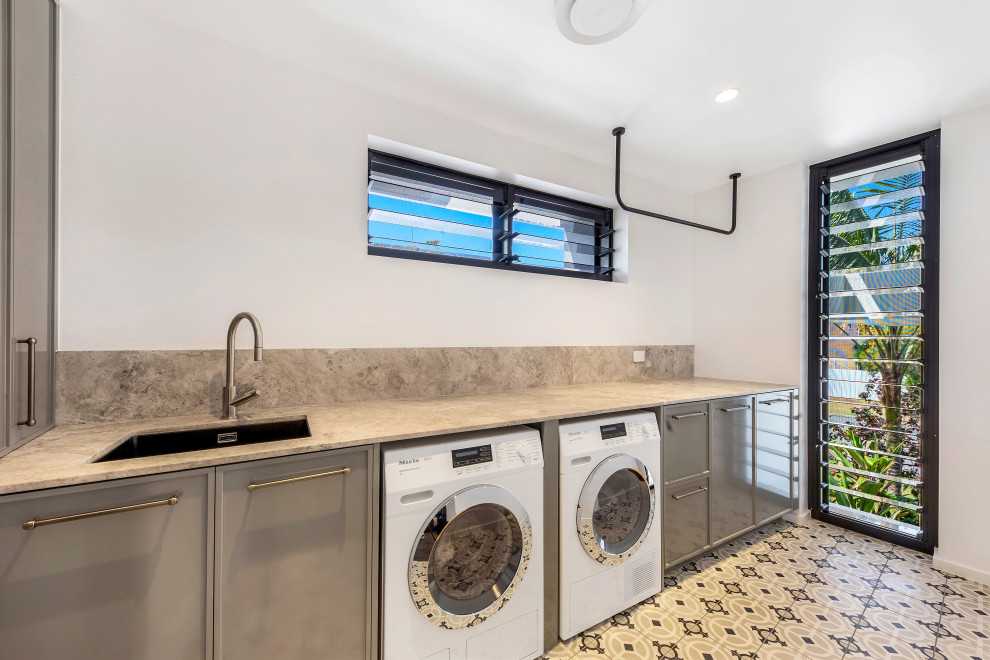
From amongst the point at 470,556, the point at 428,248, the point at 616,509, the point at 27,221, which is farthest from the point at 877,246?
the point at 27,221

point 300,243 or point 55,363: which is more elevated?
point 300,243

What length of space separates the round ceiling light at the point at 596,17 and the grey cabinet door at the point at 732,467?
1836 mm

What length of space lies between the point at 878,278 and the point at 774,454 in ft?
4.11

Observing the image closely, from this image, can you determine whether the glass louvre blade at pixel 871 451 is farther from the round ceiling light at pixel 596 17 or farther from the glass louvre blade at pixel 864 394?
the round ceiling light at pixel 596 17

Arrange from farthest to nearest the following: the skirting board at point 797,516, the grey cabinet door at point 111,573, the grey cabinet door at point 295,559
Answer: the skirting board at point 797,516, the grey cabinet door at point 295,559, the grey cabinet door at point 111,573

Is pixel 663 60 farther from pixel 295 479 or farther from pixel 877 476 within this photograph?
pixel 877 476

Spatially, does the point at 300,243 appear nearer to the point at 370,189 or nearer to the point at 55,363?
the point at 370,189

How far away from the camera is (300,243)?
1813 mm

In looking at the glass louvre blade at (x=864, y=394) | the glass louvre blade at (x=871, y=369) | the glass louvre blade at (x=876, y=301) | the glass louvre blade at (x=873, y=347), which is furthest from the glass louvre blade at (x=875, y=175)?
the glass louvre blade at (x=864, y=394)

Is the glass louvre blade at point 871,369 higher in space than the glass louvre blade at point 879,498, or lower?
higher

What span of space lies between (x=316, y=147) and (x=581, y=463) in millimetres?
1854

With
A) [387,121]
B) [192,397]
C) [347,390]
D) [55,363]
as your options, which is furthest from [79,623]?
[387,121]

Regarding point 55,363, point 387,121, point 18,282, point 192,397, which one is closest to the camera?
point 18,282

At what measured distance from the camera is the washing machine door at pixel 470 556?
51.9 inches
